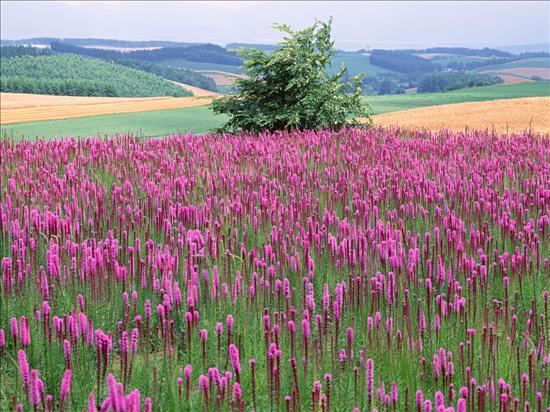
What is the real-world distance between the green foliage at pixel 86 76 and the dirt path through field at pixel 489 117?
61263 millimetres

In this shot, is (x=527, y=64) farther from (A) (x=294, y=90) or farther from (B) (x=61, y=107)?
(A) (x=294, y=90)

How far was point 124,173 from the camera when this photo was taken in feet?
29.4

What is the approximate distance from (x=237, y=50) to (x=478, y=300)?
44.9ft

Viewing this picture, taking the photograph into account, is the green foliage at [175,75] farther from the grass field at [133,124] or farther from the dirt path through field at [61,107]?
the grass field at [133,124]

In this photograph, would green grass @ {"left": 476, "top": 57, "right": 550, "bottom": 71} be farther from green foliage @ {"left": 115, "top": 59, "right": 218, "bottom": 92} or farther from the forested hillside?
the forested hillside

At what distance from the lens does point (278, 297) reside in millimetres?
3994

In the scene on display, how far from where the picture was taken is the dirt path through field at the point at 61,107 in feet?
138

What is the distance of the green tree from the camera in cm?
1670

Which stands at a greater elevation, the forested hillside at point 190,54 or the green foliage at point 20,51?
the forested hillside at point 190,54

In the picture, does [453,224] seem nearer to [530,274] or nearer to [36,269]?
[530,274]

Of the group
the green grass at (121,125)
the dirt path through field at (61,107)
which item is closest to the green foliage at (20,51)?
the dirt path through field at (61,107)

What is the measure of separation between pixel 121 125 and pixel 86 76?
76.7 meters

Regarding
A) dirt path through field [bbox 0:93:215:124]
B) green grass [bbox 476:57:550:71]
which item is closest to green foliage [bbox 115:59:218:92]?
green grass [bbox 476:57:550:71]

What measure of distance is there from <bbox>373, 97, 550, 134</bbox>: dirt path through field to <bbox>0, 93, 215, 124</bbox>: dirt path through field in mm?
8492
